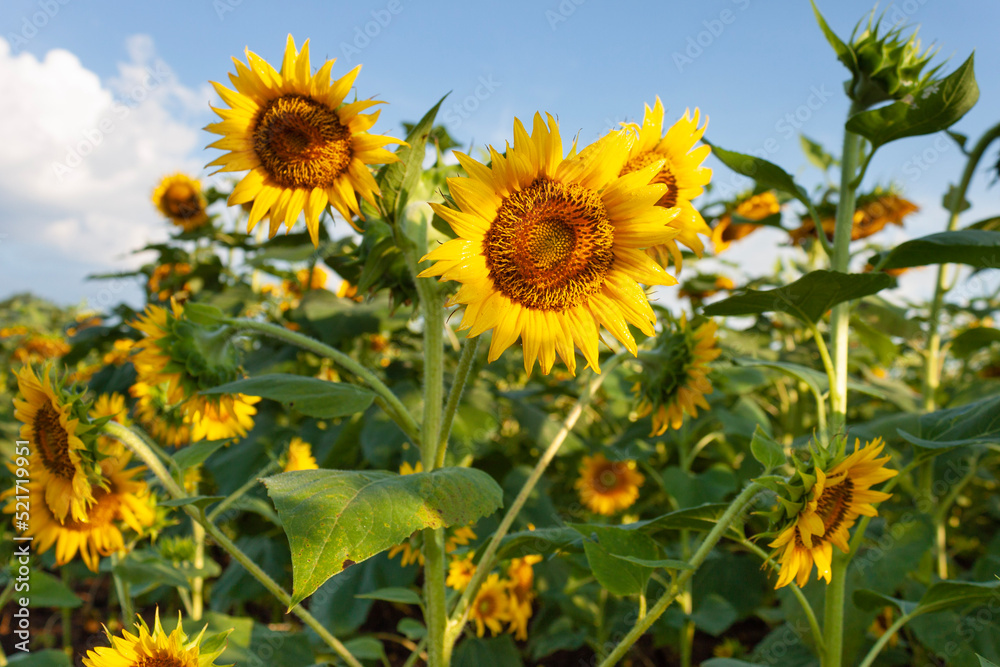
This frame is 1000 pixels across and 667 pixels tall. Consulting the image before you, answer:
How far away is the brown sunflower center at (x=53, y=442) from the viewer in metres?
1.18

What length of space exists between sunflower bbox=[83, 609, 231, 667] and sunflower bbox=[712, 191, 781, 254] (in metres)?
2.74

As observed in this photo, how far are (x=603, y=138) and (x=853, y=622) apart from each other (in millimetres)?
1381

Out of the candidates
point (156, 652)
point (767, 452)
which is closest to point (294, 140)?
point (156, 652)

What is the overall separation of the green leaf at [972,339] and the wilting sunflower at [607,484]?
1.17 m

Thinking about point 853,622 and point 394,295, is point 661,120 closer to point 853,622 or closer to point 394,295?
point 394,295

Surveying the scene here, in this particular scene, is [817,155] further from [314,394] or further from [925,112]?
[314,394]

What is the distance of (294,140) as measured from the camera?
1.14m

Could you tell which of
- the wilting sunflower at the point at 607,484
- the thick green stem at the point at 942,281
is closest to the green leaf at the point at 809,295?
the thick green stem at the point at 942,281

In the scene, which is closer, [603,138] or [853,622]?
[603,138]

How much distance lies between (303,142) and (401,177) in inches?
8.4

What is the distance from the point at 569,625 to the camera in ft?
7.29

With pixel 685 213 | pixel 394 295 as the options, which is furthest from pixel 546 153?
pixel 394 295

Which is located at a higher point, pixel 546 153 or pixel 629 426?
pixel 546 153

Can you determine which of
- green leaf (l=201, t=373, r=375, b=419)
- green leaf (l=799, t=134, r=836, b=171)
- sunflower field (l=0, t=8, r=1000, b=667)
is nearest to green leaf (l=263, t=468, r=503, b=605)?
sunflower field (l=0, t=8, r=1000, b=667)
